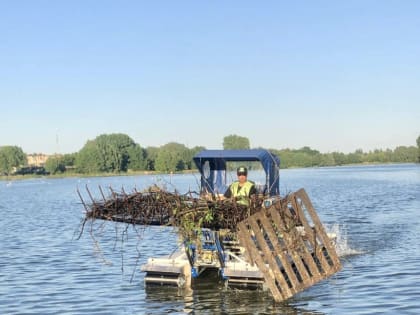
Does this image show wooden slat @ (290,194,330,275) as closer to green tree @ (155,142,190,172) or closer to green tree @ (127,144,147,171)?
green tree @ (155,142,190,172)

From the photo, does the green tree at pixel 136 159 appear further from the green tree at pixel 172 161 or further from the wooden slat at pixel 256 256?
the wooden slat at pixel 256 256

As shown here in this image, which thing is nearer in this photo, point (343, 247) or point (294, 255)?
point (294, 255)

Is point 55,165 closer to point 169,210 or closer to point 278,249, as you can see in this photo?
point 169,210

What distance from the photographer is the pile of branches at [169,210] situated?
537 inches

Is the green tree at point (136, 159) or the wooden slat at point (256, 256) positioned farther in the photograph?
the green tree at point (136, 159)

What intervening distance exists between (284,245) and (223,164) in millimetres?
7568

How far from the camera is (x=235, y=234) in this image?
48.7ft

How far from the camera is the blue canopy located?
1947 cm

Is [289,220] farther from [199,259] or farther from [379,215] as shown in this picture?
[379,215]

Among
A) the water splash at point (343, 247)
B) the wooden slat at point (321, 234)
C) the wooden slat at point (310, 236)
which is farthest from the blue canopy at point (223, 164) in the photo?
the wooden slat at point (310, 236)

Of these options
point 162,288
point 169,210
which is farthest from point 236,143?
point 169,210

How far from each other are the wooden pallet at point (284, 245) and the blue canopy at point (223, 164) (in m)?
4.85

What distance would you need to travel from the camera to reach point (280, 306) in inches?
560

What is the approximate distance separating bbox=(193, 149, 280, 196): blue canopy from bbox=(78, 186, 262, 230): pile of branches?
491cm
